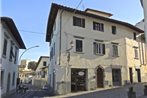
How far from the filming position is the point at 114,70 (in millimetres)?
28609

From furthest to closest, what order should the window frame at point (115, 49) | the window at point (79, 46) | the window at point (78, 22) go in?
A: the window frame at point (115, 49) < the window at point (78, 22) < the window at point (79, 46)

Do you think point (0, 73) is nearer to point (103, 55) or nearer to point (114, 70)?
point (103, 55)

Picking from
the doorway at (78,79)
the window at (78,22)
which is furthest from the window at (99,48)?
the doorway at (78,79)

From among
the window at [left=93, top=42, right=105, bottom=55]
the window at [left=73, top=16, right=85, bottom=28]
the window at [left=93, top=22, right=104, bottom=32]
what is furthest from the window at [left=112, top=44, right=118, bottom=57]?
the window at [left=73, top=16, right=85, bottom=28]

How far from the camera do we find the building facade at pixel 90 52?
24.7 m

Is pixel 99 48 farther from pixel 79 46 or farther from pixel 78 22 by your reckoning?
pixel 78 22

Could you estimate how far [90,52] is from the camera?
26.4 meters

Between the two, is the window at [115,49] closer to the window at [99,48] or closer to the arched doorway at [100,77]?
the window at [99,48]

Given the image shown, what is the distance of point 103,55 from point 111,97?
10040mm

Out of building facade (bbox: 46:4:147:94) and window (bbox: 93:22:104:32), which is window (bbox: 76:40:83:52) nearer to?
building facade (bbox: 46:4:147:94)

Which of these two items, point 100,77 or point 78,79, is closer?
point 78,79

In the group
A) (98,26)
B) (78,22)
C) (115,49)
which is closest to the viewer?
(78,22)

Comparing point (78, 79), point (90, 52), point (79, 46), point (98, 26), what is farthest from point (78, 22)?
point (78, 79)

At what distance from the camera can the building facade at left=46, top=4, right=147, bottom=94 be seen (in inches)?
972
